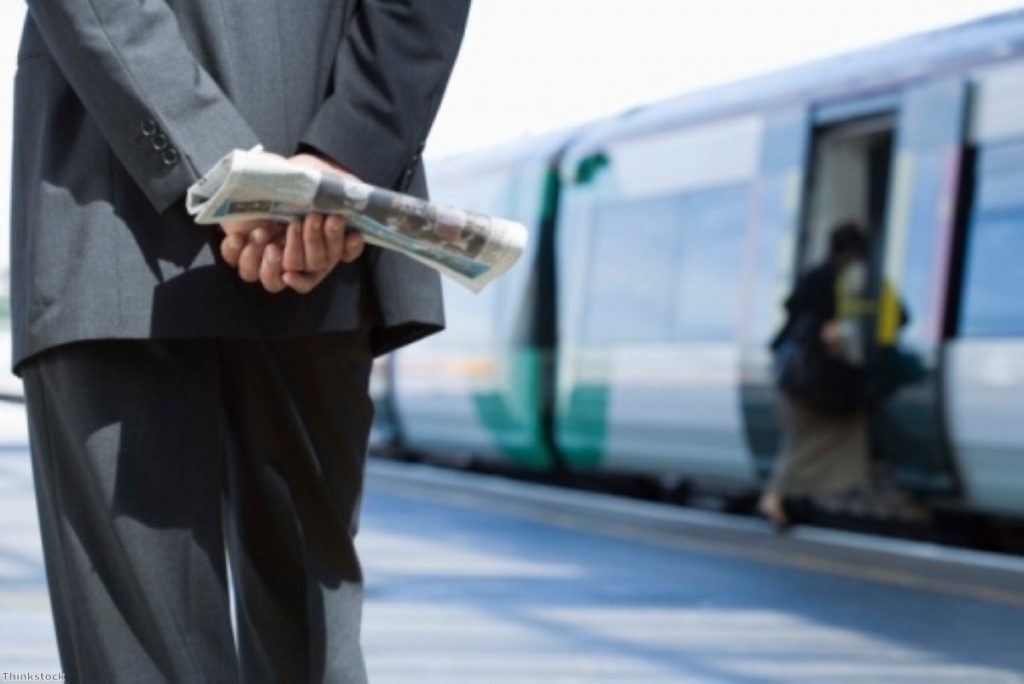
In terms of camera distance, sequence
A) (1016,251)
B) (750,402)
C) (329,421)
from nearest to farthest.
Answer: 1. (329,421)
2. (1016,251)
3. (750,402)

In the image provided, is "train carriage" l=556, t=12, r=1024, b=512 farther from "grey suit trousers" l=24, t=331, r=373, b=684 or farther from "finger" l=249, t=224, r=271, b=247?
"finger" l=249, t=224, r=271, b=247

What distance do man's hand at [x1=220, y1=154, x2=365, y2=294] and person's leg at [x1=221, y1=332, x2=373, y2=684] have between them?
0.79 feet

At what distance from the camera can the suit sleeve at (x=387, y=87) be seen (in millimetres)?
2541

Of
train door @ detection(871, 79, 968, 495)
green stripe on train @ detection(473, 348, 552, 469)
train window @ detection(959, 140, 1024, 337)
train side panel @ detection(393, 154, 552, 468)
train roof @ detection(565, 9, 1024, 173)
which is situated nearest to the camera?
train window @ detection(959, 140, 1024, 337)

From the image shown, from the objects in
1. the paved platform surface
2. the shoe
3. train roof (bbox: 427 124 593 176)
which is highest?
train roof (bbox: 427 124 593 176)

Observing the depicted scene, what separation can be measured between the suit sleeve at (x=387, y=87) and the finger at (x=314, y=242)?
0.15m

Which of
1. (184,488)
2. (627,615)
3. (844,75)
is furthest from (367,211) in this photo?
(844,75)

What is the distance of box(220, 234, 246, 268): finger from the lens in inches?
96.6

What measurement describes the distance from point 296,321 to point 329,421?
0.67 feet

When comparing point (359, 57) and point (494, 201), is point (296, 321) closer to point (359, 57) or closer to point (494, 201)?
point (359, 57)

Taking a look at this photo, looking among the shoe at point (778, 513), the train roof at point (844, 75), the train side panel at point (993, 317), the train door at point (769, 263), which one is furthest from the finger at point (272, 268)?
the train door at point (769, 263)

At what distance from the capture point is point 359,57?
2588mm

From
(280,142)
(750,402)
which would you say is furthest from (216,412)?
(750,402)

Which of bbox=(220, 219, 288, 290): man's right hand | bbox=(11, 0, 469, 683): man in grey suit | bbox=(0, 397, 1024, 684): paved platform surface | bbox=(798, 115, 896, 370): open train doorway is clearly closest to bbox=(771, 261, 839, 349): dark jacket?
bbox=(798, 115, 896, 370): open train doorway
